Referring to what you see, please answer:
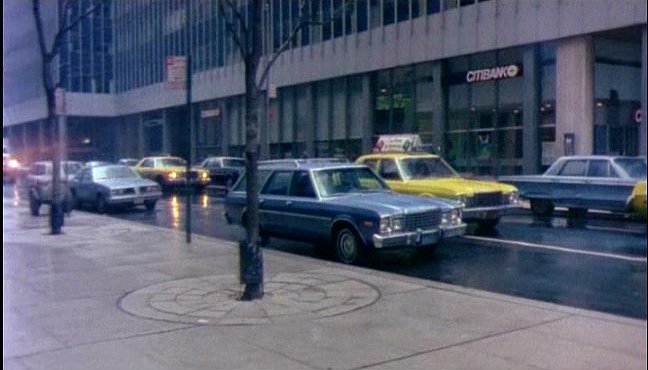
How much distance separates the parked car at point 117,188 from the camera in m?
18.3

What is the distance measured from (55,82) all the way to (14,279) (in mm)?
5959

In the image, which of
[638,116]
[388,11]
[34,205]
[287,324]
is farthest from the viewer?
[34,205]

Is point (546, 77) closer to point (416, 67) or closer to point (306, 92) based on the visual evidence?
point (416, 67)

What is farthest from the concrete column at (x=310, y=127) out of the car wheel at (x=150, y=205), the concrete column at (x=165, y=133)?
the car wheel at (x=150, y=205)

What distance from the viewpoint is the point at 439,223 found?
9.73 metres

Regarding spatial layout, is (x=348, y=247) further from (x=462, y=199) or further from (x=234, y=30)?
(x=234, y=30)

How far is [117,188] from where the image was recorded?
1859 centimetres

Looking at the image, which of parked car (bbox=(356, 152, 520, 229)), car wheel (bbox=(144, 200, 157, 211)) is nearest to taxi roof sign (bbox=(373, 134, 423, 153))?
parked car (bbox=(356, 152, 520, 229))

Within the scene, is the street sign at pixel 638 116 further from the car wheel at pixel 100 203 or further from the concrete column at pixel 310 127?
the car wheel at pixel 100 203

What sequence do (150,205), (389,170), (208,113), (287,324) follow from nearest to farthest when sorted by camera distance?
(287,324), (208,113), (389,170), (150,205)

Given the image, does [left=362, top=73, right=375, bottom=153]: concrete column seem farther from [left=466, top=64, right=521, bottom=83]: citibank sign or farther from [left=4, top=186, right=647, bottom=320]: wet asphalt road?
[left=4, top=186, right=647, bottom=320]: wet asphalt road

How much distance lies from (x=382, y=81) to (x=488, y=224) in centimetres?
558

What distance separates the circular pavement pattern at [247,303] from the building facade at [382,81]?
5.05 feet

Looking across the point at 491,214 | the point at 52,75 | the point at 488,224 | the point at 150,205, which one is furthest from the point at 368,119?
the point at 150,205
